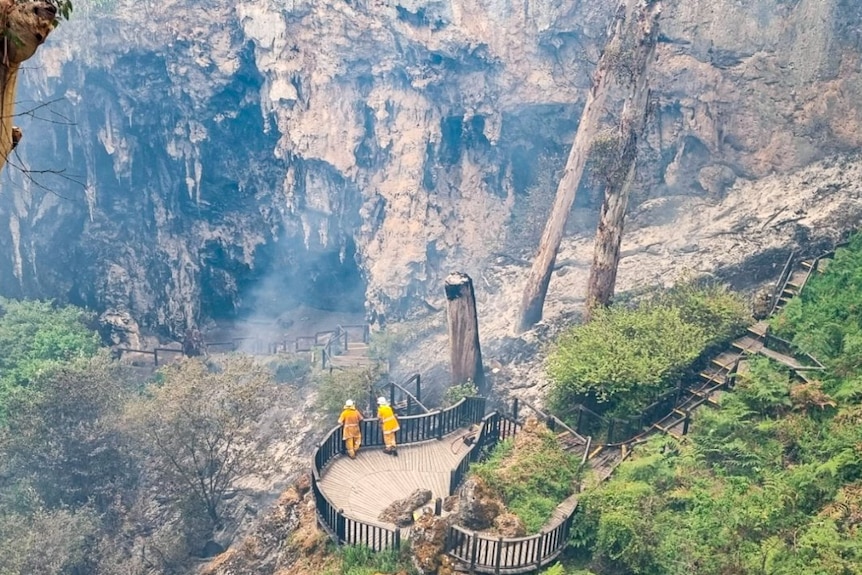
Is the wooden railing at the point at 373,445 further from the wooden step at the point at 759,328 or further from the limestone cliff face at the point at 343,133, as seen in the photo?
the limestone cliff face at the point at 343,133

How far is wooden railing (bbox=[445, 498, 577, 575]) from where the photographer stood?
9.99 metres

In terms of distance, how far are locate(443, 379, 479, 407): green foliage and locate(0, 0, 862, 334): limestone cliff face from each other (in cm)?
755

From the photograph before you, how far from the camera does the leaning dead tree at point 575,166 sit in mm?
17797

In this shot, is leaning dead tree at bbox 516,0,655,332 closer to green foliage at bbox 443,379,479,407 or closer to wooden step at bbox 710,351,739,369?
green foliage at bbox 443,379,479,407

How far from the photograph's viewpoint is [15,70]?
4.45 m

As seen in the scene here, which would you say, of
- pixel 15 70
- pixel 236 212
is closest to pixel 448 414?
pixel 15 70

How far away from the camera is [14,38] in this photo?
13.8 ft

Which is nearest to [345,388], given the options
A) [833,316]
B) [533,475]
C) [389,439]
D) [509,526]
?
[389,439]

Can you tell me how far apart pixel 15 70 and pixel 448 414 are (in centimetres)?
1127

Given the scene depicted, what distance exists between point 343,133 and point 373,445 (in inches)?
586

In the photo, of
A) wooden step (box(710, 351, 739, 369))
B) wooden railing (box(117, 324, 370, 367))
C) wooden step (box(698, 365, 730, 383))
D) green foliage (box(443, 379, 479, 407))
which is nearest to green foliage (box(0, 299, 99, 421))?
wooden railing (box(117, 324, 370, 367))

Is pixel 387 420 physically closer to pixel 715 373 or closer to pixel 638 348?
pixel 638 348

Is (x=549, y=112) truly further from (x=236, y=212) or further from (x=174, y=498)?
(x=174, y=498)

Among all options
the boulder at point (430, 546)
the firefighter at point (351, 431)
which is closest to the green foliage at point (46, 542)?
the firefighter at point (351, 431)
